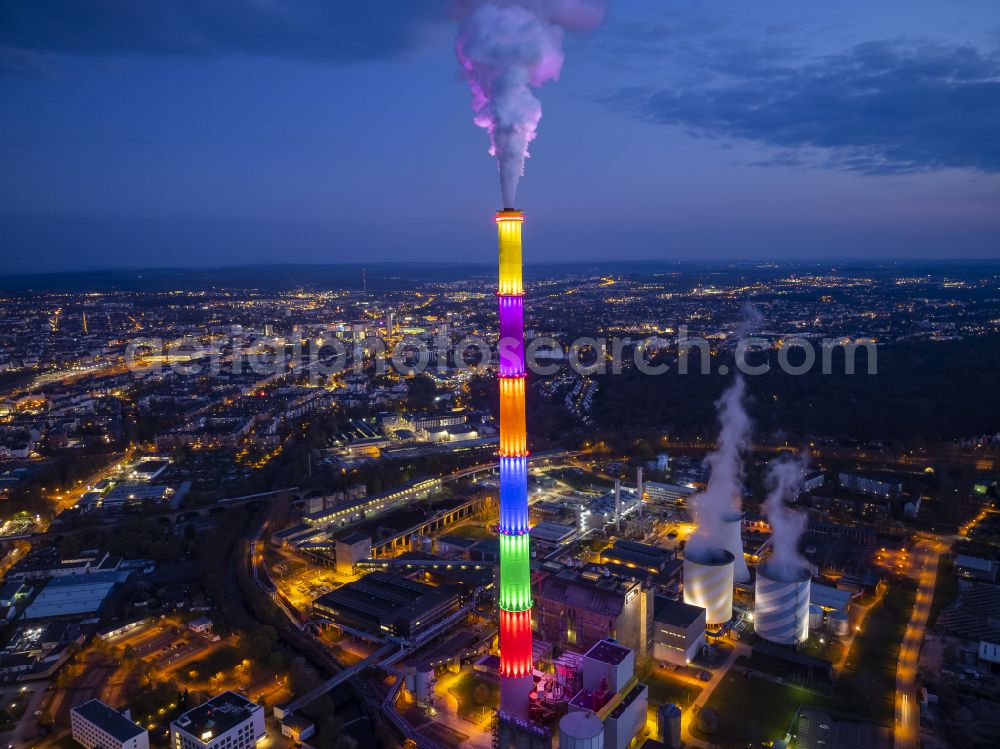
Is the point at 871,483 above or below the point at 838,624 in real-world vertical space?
above

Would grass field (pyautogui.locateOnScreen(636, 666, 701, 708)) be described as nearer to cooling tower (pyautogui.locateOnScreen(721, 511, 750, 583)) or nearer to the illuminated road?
the illuminated road

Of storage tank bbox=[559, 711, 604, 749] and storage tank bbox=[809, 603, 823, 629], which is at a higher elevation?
storage tank bbox=[559, 711, 604, 749]

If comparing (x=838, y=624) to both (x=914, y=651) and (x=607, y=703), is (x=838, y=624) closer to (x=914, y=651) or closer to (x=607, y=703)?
(x=914, y=651)

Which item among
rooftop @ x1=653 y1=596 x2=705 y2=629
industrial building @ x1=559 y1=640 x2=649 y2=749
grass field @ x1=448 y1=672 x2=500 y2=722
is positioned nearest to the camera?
industrial building @ x1=559 y1=640 x2=649 y2=749

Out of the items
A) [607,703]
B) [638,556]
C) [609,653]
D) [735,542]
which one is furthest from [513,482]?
[735,542]

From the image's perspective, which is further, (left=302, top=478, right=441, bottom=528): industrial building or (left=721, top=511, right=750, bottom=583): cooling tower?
(left=302, top=478, right=441, bottom=528): industrial building

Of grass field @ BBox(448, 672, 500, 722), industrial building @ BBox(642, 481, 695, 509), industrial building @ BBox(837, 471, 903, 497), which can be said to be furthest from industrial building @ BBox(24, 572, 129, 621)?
industrial building @ BBox(837, 471, 903, 497)

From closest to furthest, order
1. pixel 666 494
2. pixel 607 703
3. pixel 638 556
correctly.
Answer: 1. pixel 607 703
2. pixel 638 556
3. pixel 666 494

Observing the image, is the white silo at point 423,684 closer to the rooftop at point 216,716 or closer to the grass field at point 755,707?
the rooftop at point 216,716
